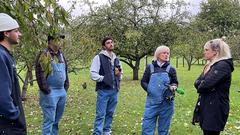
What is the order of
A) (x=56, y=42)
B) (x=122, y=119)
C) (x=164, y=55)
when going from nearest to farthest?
(x=56, y=42)
(x=164, y=55)
(x=122, y=119)

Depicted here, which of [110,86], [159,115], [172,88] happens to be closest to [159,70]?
[172,88]

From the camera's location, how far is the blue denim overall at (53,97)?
6.30 metres

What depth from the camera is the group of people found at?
3.91 meters

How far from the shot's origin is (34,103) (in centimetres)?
1368

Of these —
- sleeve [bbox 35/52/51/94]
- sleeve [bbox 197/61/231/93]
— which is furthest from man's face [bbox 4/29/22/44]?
sleeve [bbox 197/61/231/93]

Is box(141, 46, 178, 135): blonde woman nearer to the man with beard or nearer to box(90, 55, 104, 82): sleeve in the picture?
box(90, 55, 104, 82): sleeve

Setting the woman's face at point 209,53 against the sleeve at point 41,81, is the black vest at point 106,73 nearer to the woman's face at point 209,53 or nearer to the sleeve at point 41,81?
the sleeve at point 41,81

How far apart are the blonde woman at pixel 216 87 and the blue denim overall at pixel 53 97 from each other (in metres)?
2.33

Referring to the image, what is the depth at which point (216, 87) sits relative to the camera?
5.54m

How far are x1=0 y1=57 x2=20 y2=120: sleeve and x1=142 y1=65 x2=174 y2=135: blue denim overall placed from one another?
11.2 feet

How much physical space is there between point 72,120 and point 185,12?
18.3m

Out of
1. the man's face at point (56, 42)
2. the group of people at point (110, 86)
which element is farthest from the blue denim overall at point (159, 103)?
the man's face at point (56, 42)

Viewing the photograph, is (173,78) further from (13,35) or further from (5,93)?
(5,93)

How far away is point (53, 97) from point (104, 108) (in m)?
1.35
